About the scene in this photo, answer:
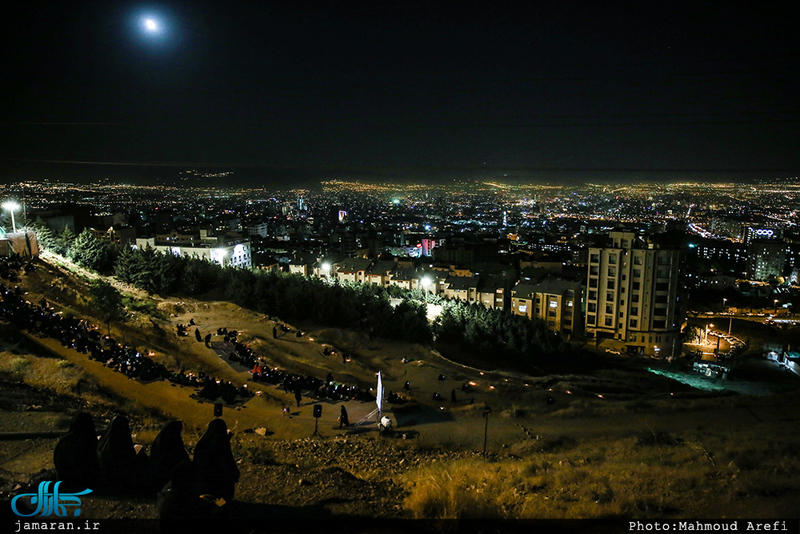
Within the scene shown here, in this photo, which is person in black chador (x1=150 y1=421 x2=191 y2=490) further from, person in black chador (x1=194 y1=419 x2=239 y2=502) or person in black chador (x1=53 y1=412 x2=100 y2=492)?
person in black chador (x1=53 y1=412 x2=100 y2=492)

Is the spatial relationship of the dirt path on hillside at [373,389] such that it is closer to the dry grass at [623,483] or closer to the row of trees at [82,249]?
the dry grass at [623,483]

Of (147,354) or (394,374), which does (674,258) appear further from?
(147,354)

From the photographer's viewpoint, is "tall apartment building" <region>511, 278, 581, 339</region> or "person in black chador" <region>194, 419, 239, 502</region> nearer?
"person in black chador" <region>194, 419, 239, 502</region>

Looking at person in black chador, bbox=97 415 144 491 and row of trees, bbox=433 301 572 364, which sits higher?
person in black chador, bbox=97 415 144 491

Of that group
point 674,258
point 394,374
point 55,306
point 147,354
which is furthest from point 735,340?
point 55,306

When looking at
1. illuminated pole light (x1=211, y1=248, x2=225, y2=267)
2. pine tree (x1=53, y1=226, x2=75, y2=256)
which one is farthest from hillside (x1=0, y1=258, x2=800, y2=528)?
illuminated pole light (x1=211, y1=248, x2=225, y2=267)
